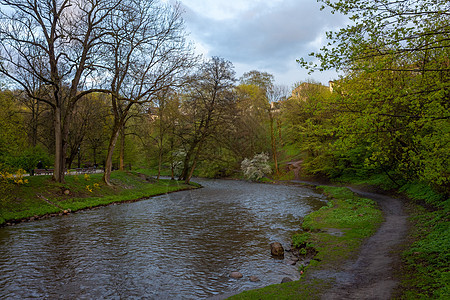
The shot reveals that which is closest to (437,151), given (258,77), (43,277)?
(43,277)

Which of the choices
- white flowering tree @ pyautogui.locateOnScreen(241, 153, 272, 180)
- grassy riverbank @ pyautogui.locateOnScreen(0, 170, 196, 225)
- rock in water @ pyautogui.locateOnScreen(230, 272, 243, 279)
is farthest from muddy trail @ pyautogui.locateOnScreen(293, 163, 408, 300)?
white flowering tree @ pyautogui.locateOnScreen(241, 153, 272, 180)

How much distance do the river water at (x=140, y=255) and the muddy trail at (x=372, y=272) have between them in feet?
4.83

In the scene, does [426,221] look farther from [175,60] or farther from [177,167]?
[177,167]

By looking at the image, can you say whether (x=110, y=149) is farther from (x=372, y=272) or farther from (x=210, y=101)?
(x=372, y=272)

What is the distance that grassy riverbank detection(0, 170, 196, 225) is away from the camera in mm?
14734

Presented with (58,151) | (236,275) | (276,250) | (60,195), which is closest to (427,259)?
(276,250)

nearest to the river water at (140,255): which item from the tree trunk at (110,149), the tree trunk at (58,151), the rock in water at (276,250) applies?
the rock in water at (276,250)

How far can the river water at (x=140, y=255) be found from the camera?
23.9 feet

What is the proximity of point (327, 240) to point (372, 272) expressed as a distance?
337 centimetres

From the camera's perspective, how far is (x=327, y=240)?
34.7ft

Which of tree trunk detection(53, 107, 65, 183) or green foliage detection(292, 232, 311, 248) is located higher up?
tree trunk detection(53, 107, 65, 183)

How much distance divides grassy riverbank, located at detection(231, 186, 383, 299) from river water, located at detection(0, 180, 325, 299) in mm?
889

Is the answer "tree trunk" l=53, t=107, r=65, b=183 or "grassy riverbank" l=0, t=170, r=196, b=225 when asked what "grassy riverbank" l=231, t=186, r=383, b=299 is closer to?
"grassy riverbank" l=0, t=170, r=196, b=225

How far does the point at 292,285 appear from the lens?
664 cm
